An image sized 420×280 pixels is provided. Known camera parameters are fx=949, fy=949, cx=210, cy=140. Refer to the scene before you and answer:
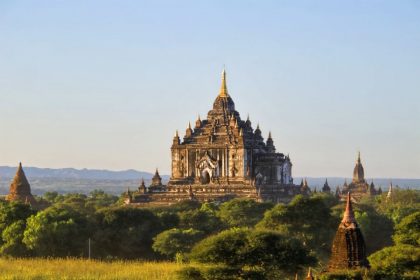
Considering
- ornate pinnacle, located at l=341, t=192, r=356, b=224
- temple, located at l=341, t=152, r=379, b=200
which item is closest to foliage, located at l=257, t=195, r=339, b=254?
ornate pinnacle, located at l=341, t=192, r=356, b=224

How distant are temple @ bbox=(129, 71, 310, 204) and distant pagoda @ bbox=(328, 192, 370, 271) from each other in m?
60.8

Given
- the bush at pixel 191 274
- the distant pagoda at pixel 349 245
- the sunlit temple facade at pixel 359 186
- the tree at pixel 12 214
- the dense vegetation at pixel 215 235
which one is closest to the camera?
the distant pagoda at pixel 349 245

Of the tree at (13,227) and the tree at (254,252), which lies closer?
the tree at (254,252)

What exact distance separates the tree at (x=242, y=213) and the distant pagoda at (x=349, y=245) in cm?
3497

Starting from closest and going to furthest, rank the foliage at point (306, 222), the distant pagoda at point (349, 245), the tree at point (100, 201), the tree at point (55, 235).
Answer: the distant pagoda at point (349, 245), the foliage at point (306, 222), the tree at point (55, 235), the tree at point (100, 201)

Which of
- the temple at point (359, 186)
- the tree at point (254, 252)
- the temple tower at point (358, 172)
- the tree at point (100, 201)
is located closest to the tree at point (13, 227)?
the tree at point (254, 252)

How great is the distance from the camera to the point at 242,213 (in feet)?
240

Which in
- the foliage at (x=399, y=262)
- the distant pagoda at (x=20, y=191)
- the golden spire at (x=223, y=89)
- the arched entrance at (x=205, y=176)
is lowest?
the foliage at (x=399, y=262)

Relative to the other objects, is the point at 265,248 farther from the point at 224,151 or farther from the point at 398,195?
the point at 398,195

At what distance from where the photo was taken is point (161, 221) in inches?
2657

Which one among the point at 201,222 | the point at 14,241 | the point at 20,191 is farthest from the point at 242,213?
the point at 20,191

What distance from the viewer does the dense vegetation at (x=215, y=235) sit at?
4300cm

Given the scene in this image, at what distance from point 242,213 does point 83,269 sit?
2390 centimetres

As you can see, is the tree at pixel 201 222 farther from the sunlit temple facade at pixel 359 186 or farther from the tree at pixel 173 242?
the sunlit temple facade at pixel 359 186
